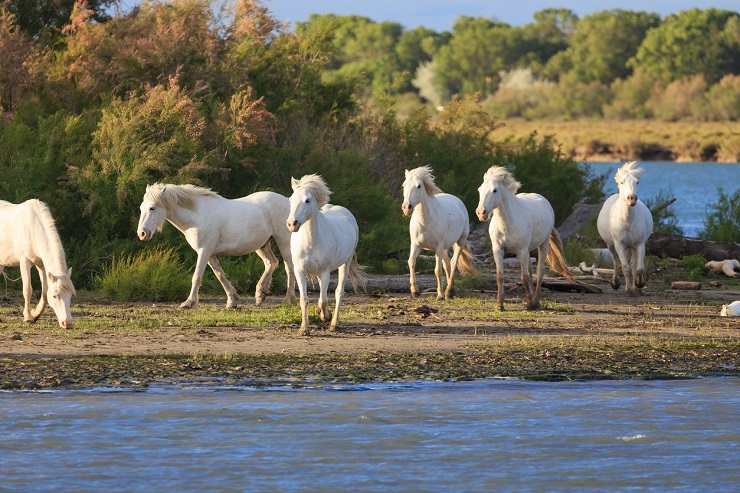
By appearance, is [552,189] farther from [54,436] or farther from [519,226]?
[54,436]

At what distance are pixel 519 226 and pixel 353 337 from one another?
3.09 m

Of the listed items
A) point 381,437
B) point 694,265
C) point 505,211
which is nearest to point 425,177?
point 505,211

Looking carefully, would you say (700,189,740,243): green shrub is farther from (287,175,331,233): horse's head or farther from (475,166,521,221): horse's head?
(287,175,331,233): horse's head

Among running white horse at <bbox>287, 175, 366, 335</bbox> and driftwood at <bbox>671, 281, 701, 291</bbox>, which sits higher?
running white horse at <bbox>287, 175, 366, 335</bbox>

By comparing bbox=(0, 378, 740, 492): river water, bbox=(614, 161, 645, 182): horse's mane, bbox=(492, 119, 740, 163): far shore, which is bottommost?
bbox=(0, 378, 740, 492): river water

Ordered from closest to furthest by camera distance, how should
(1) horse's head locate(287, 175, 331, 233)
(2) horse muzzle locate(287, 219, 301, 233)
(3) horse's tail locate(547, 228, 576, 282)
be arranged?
1. (2) horse muzzle locate(287, 219, 301, 233)
2. (1) horse's head locate(287, 175, 331, 233)
3. (3) horse's tail locate(547, 228, 576, 282)

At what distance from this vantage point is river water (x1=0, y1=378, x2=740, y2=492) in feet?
35.4

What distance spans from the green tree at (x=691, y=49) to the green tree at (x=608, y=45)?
3085mm

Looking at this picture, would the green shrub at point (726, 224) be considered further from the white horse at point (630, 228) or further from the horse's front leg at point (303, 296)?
the horse's front leg at point (303, 296)

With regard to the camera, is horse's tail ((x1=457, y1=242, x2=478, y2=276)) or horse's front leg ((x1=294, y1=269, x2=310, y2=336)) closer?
horse's front leg ((x1=294, y1=269, x2=310, y2=336))

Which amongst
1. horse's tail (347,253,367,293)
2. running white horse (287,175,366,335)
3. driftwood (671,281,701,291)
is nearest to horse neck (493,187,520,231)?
horse's tail (347,253,367,293)

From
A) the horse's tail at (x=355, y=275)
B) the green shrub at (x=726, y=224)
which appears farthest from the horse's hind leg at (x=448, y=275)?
the green shrub at (x=726, y=224)

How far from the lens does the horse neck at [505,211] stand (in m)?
17.6

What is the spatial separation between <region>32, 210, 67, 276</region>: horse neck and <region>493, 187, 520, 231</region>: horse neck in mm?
5038
